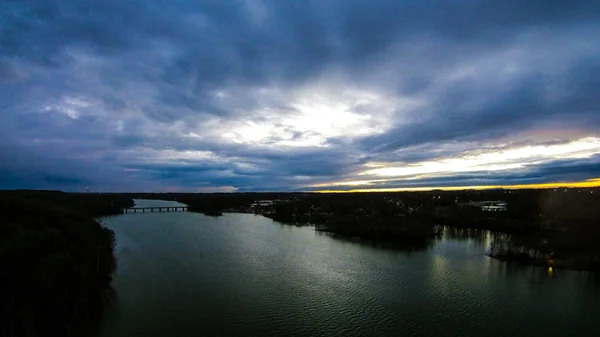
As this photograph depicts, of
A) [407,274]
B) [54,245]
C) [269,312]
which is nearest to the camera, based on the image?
[269,312]

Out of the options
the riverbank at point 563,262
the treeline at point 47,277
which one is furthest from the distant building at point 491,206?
the treeline at point 47,277

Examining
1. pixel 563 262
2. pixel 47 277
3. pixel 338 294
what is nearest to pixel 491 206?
pixel 563 262

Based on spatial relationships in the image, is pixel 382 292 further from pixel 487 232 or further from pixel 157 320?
pixel 487 232

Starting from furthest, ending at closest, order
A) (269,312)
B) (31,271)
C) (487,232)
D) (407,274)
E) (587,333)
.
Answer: (487,232), (407,274), (269,312), (587,333), (31,271)

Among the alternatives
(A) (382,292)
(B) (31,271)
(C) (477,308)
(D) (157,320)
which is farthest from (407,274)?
(B) (31,271)

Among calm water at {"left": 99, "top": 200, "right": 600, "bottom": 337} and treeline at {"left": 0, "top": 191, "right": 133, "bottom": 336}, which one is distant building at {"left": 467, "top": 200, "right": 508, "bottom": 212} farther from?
treeline at {"left": 0, "top": 191, "right": 133, "bottom": 336}

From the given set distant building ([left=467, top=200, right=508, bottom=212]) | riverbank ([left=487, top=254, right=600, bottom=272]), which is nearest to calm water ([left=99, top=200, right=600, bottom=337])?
riverbank ([left=487, top=254, right=600, bottom=272])
